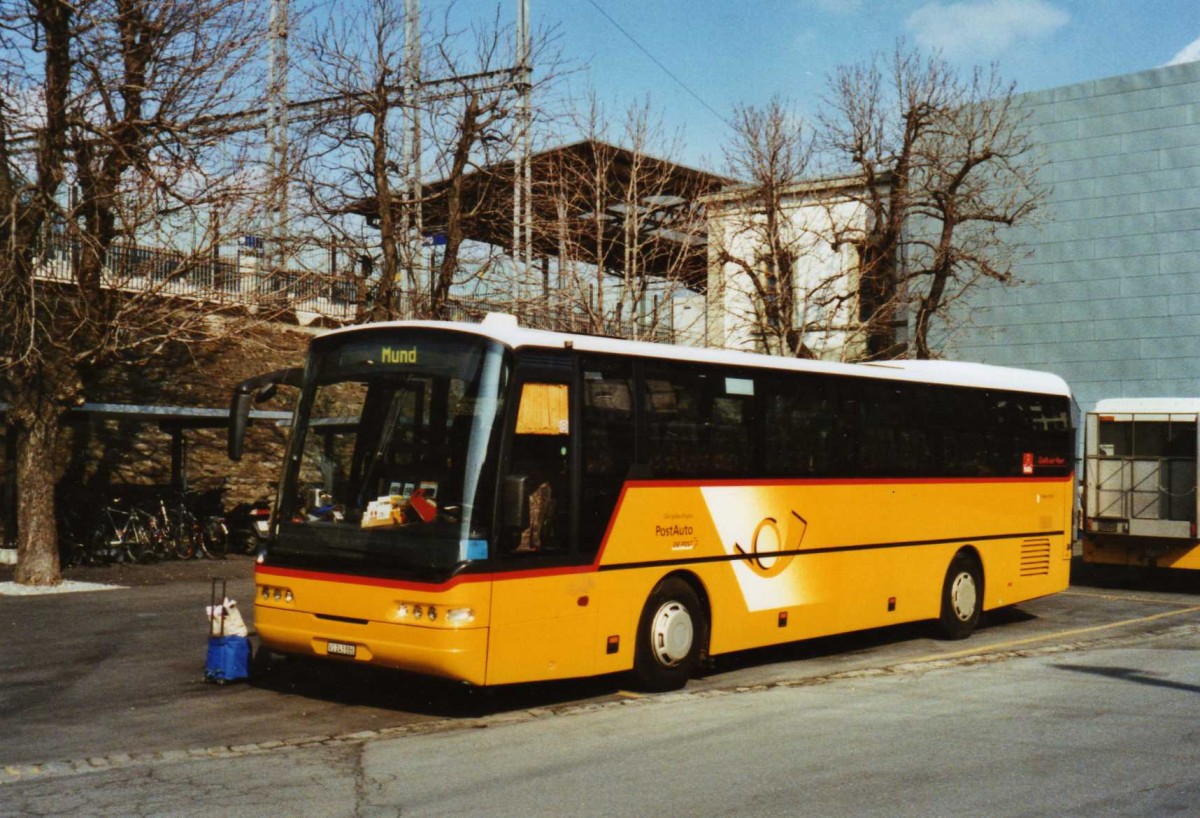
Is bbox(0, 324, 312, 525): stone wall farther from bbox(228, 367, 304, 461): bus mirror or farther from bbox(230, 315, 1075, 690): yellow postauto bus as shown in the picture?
bbox(230, 315, 1075, 690): yellow postauto bus

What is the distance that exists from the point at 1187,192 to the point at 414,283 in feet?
63.2

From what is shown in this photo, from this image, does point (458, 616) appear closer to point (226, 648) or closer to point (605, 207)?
point (226, 648)

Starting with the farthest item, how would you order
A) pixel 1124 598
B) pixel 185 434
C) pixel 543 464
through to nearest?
pixel 185 434 → pixel 1124 598 → pixel 543 464

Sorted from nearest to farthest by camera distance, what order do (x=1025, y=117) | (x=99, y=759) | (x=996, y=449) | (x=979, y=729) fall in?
1. (x=99, y=759)
2. (x=979, y=729)
3. (x=996, y=449)
4. (x=1025, y=117)

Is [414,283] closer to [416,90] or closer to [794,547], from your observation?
[416,90]

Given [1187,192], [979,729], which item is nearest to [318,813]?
[979,729]

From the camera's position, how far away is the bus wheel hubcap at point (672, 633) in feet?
37.6

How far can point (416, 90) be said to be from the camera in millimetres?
23750

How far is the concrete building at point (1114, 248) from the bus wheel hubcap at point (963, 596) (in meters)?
18.5

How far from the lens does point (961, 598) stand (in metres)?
16.0

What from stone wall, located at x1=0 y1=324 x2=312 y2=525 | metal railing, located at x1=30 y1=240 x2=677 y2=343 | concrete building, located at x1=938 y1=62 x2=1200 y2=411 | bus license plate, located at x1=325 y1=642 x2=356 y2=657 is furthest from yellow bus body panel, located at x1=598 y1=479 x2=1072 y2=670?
concrete building, located at x1=938 y1=62 x2=1200 y2=411

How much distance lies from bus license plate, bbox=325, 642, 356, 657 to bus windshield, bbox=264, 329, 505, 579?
1.92 ft

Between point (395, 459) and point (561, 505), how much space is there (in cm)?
135

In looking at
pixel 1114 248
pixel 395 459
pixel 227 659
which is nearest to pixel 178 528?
pixel 227 659
